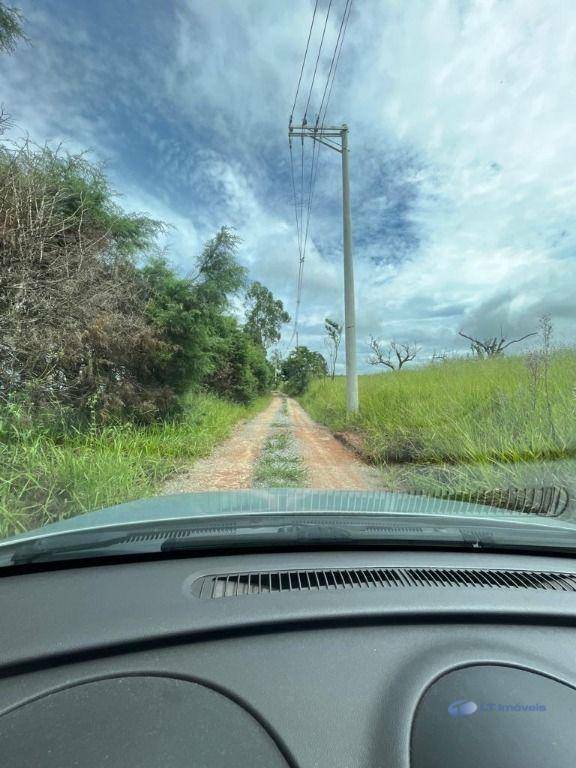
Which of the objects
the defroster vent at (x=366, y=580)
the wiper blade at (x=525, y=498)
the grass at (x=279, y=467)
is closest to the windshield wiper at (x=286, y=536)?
the defroster vent at (x=366, y=580)

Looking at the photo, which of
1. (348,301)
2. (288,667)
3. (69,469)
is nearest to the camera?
(288,667)

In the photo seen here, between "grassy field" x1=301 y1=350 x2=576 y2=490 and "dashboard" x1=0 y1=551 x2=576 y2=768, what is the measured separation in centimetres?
335

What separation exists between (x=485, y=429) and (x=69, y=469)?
16.6ft

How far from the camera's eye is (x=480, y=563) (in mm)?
1943

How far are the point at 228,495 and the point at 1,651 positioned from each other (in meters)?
1.62

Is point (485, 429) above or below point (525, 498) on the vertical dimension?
above

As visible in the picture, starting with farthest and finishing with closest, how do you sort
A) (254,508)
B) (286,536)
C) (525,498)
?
(525,498) → (254,508) → (286,536)

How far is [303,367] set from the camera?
47.4 metres

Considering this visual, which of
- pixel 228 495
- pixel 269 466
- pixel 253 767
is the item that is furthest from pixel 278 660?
pixel 269 466

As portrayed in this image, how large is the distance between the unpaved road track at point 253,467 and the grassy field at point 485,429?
44cm

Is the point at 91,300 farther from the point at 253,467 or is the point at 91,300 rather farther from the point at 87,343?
the point at 253,467

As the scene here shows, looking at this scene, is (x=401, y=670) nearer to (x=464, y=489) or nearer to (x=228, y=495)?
(x=228, y=495)

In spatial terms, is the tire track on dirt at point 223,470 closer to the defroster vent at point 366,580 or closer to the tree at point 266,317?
the defroster vent at point 366,580

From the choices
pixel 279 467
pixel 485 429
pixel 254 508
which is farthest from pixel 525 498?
pixel 279 467
